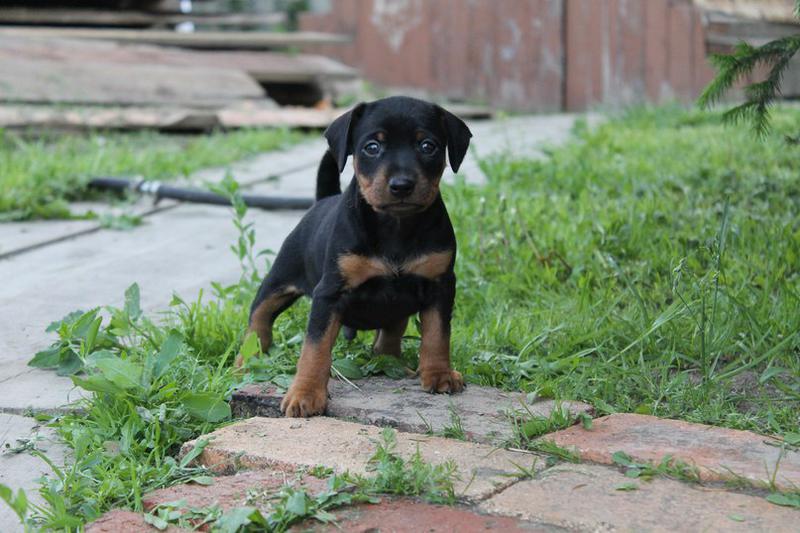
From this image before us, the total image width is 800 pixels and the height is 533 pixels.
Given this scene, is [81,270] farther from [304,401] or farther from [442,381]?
[442,381]

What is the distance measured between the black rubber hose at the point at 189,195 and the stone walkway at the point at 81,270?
80mm

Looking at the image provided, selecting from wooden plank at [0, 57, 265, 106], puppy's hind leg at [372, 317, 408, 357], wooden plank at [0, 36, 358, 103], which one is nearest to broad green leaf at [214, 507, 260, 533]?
puppy's hind leg at [372, 317, 408, 357]

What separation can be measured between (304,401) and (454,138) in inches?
36.8

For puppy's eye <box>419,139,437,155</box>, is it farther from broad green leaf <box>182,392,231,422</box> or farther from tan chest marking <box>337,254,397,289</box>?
broad green leaf <box>182,392,231,422</box>

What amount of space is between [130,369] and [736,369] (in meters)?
1.80

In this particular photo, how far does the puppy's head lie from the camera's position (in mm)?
3141

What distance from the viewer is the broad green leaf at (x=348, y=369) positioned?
3459 millimetres

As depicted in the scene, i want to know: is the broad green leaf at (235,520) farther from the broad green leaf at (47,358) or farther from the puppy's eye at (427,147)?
the broad green leaf at (47,358)

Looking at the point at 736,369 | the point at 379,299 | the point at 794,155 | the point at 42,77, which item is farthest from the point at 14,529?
the point at 42,77

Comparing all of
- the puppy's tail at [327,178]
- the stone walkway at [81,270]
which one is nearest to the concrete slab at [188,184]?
the stone walkway at [81,270]

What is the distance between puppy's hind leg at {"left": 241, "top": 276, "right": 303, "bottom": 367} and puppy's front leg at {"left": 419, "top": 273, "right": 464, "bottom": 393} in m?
0.57

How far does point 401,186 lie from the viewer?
10.2ft

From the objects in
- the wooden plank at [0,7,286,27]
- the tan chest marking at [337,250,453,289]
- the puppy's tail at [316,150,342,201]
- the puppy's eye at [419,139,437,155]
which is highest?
the wooden plank at [0,7,286,27]

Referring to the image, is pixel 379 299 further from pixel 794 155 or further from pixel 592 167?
pixel 794 155
